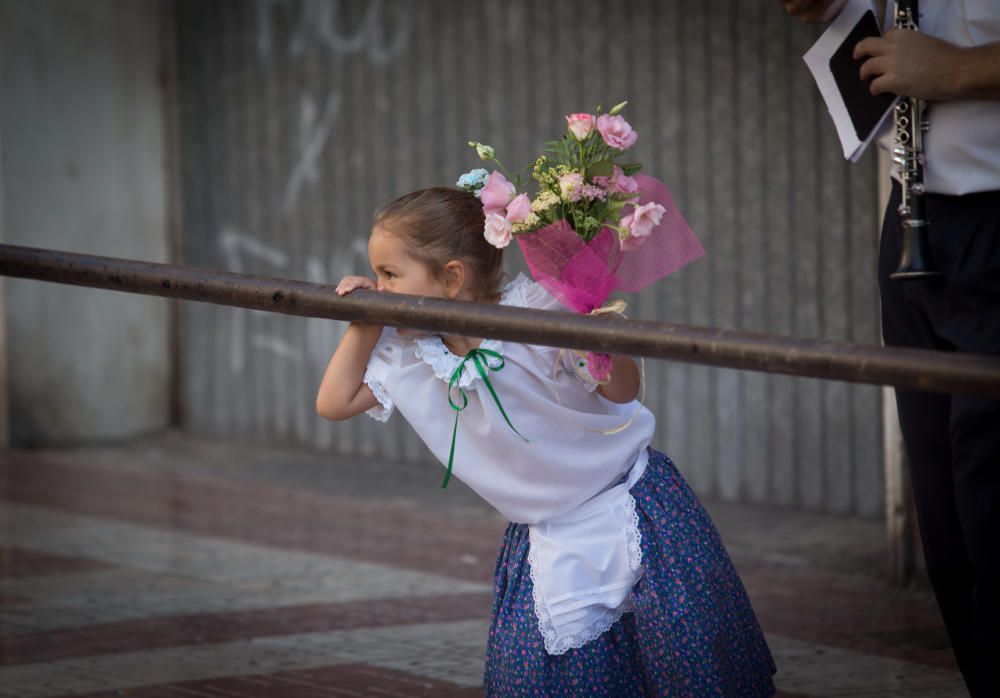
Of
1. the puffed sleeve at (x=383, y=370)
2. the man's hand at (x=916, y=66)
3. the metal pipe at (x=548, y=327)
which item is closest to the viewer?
the metal pipe at (x=548, y=327)

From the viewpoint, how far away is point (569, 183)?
2918 millimetres

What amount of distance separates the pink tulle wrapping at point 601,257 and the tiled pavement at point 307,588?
1500 millimetres

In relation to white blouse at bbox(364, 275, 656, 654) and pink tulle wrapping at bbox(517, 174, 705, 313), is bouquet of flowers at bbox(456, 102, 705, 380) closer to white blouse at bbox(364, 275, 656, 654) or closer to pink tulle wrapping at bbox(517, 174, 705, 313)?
pink tulle wrapping at bbox(517, 174, 705, 313)

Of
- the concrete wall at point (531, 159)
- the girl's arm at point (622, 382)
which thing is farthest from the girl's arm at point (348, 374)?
the concrete wall at point (531, 159)

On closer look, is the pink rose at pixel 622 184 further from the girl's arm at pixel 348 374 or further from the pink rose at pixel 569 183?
the girl's arm at pixel 348 374

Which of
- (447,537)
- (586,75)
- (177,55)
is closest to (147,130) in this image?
(177,55)

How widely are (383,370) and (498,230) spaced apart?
47cm

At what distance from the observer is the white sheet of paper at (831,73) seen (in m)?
2.95

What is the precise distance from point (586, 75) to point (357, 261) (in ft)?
5.52

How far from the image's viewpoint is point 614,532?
126 inches

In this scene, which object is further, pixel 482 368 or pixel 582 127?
pixel 482 368

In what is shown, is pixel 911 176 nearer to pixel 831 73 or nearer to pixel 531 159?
pixel 831 73

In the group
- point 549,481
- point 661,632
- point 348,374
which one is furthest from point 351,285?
point 661,632

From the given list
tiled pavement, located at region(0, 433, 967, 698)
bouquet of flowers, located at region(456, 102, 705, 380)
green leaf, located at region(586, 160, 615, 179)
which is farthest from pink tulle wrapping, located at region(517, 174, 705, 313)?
tiled pavement, located at region(0, 433, 967, 698)
